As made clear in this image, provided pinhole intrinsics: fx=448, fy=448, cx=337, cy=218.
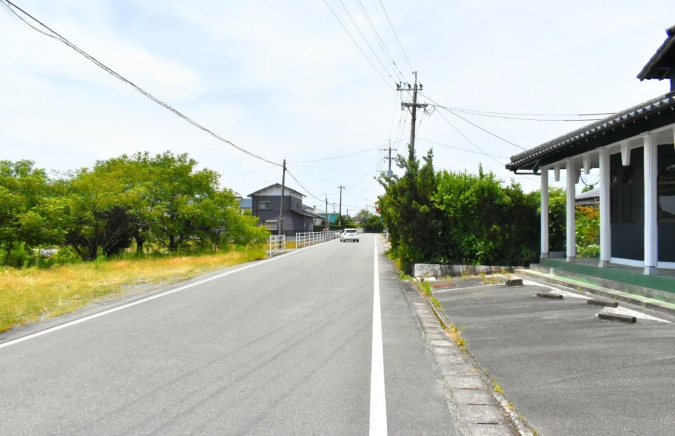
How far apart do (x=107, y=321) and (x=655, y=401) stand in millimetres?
7261

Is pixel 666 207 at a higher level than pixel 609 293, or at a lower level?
higher

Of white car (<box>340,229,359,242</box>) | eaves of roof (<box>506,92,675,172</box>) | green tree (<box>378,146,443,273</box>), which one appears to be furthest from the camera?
white car (<box>340,229,359,242</box>)

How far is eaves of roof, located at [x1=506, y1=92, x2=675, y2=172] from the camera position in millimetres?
6812

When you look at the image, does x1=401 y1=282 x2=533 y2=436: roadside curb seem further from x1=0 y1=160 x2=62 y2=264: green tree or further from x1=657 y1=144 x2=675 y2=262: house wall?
x1=0 y1=160 x2=62 y2=264: green tree

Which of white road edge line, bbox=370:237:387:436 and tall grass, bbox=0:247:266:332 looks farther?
tall grass, bbox=0:247:266:332

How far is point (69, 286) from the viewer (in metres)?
11.1

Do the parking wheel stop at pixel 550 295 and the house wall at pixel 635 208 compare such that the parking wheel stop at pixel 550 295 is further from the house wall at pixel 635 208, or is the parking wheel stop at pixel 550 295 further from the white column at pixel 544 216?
the white column at pixel 544 216

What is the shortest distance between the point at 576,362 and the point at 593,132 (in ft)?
17.5

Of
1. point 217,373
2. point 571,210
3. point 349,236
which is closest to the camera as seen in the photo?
point 217,373

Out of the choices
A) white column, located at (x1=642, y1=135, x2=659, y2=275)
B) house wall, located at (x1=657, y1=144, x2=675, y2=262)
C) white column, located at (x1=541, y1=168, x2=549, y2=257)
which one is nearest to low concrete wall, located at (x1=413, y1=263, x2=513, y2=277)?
white column, located at (x1=541, y1=168, x2=549, y2=257)

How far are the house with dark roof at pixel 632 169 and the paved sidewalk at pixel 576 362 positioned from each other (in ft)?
6.91

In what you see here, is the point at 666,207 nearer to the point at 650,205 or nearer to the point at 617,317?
the point at 650,205

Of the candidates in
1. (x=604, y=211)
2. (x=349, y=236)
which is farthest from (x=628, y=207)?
(x=349, y=236)

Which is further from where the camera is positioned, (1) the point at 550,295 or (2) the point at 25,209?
(2) the point at 25,209
